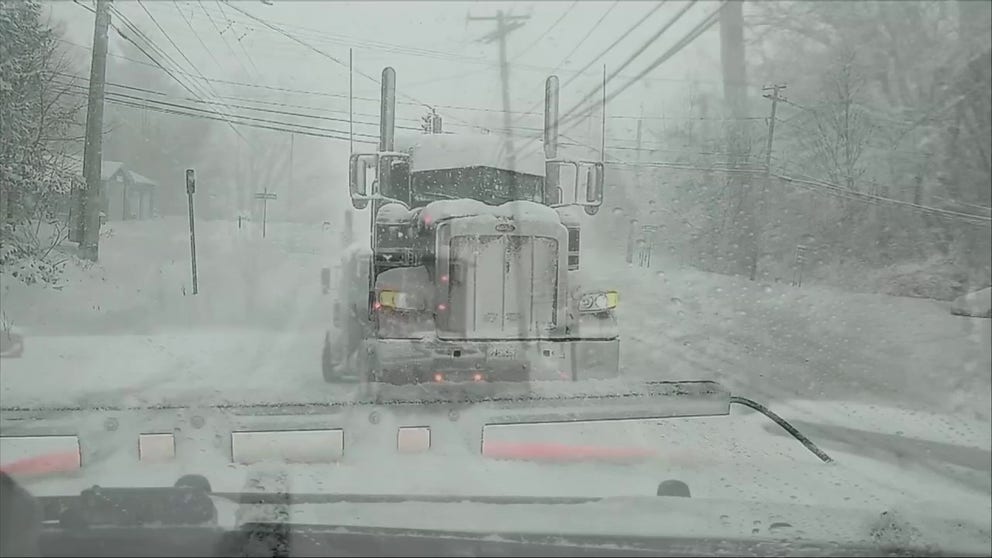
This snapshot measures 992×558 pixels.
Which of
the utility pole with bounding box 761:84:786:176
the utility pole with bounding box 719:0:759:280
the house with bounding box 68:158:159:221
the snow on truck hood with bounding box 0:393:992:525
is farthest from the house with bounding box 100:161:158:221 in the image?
the utility pole with bounding box 761:84:786:176

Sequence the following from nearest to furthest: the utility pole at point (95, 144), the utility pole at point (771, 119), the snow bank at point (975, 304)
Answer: the utility pole at point (95, 144) → the utility pole at point (771, 119) → the snow bank at point (975, 304)

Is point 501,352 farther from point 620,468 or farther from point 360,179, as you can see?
point 620,468

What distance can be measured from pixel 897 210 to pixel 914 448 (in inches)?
173

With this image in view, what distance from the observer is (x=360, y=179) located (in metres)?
8.81

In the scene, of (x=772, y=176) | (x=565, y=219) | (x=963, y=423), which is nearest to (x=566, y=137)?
(x=565, y=219)

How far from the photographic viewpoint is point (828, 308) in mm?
12578

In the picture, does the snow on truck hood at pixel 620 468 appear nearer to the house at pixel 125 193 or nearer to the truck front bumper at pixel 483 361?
the truck front bumper at pixel 483 361

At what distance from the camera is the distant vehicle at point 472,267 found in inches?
312

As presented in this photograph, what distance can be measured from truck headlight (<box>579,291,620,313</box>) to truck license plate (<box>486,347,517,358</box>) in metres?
1.05

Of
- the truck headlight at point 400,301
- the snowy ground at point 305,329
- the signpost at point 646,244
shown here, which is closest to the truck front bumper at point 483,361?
the truck headlight at point 400,301

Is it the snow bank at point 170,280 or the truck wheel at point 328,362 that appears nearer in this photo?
the snow bank at point 170,280

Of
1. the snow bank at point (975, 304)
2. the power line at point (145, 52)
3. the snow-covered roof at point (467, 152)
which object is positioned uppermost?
the power line at point (145, 52)

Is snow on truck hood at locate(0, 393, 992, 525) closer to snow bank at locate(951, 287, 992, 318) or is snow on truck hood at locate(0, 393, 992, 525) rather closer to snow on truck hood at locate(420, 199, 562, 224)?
snow on truck hood at locate(420, 199, 562, 224)

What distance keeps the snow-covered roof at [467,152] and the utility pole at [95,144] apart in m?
2.68
